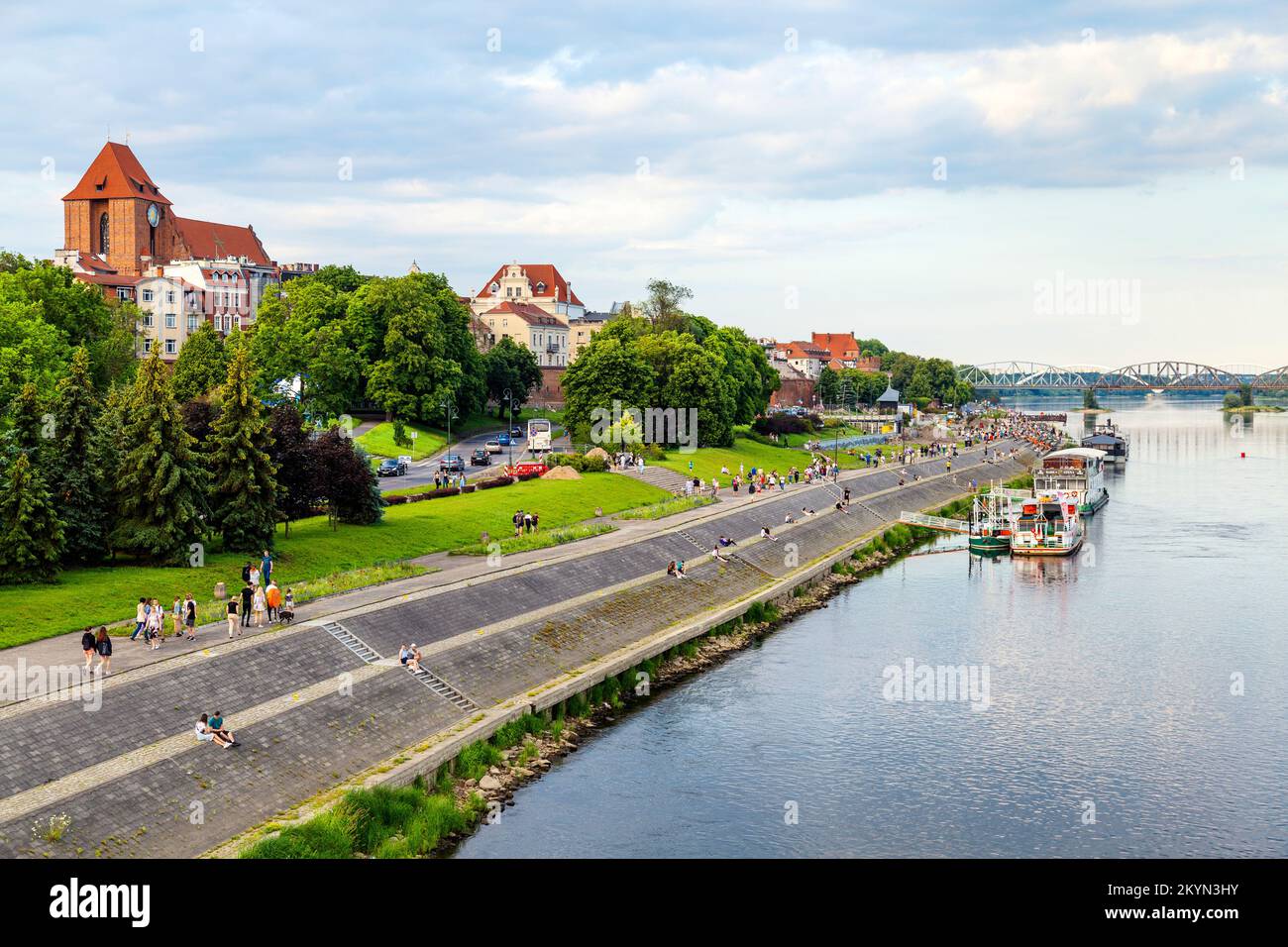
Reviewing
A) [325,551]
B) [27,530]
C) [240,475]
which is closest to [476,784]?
[27,530]

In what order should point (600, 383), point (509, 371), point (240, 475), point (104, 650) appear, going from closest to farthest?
point (104, 650) → point (240, 475) → point (600, 383) → point (509, 371)

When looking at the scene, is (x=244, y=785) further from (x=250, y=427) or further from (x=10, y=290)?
(x=10, y=290)

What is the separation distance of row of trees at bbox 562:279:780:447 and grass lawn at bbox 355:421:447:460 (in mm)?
10878

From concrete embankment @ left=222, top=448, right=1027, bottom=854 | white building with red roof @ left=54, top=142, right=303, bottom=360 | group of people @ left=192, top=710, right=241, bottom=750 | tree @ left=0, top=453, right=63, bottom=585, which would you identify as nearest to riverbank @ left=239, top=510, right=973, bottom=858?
concrete embankment @ left=222, top=448, right=1027, bottom=854

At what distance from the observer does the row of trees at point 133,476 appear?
4041 cm

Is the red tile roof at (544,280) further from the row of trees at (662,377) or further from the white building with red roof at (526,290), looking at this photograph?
the row of trees at (662,377)

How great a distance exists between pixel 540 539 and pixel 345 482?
9.38 meters

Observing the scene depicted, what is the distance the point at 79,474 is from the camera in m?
43.3

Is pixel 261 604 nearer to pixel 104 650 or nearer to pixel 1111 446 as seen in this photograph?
pixel 104 650

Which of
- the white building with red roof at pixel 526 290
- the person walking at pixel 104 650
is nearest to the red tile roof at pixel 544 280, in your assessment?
the white building with red roof at pixel 526 290

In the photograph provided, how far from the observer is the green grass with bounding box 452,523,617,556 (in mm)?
54562

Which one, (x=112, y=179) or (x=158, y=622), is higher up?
(x=112, y=179)
